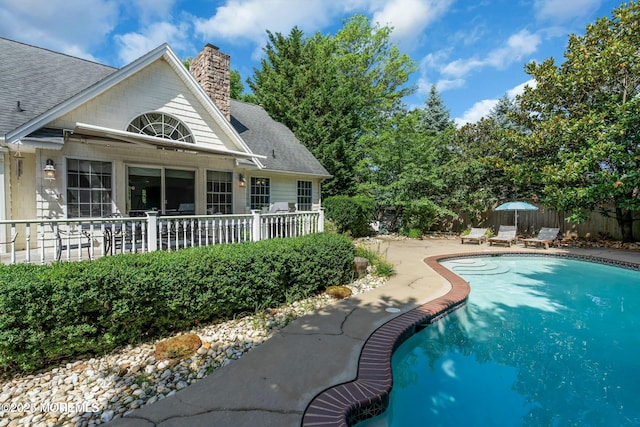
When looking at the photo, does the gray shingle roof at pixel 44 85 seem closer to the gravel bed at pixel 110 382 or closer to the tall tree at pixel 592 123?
the gravel bed at pixel 110 382

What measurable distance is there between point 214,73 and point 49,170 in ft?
20.4

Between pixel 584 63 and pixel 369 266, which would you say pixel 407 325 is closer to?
pixel 369 266

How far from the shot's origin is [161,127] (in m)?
9.27

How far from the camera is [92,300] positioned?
13.3ft

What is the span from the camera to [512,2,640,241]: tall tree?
12.2 meters

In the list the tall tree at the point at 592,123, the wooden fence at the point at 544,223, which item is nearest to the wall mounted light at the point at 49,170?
the tall tree at the point at 592,123

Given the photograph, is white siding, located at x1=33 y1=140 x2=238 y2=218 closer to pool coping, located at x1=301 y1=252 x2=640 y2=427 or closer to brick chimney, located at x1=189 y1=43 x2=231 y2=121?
brick chimney, located at x1=189 y1=43 x2=231 y2=121

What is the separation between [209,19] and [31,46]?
7.84 m

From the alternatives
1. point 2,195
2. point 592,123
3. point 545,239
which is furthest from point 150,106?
point 545,239

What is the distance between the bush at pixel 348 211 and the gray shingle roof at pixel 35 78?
10.3 m

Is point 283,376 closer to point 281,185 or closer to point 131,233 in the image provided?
point 131,233

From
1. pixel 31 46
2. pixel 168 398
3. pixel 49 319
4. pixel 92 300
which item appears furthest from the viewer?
pixel 31 46

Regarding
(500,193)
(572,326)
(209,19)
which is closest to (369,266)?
(572,326)

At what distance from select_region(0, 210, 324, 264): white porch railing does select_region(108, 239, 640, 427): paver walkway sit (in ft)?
10.2
